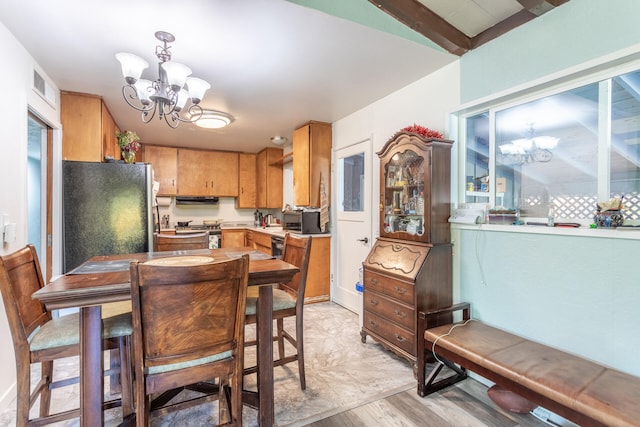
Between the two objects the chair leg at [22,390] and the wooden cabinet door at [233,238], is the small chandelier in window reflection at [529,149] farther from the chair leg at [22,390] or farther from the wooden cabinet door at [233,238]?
the wooden cabinet door at [233,238]

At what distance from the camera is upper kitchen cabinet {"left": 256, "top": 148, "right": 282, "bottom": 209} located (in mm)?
5621

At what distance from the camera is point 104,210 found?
9.65ft

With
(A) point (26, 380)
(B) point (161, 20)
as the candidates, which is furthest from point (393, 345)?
(B) point (161, 20)

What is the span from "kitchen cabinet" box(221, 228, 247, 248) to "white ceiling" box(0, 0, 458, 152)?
2754 millimetres

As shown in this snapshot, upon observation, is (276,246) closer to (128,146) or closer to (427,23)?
(128,146)

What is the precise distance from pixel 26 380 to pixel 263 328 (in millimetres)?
1091

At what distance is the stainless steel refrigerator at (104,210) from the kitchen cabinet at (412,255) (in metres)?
2.36

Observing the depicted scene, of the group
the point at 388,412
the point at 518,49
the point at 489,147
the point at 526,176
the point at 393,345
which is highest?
the point at 518,49

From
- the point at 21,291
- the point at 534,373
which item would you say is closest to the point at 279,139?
the point at 21,291

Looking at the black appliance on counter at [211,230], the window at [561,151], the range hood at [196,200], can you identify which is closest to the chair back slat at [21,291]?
the window at [561,151]

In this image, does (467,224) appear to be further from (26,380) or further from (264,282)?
(26,380)

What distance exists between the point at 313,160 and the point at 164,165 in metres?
2.98

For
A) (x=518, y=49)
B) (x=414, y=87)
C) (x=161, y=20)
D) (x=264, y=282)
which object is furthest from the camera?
(x=414, y=87)

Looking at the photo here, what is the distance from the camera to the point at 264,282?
5.21 feet
